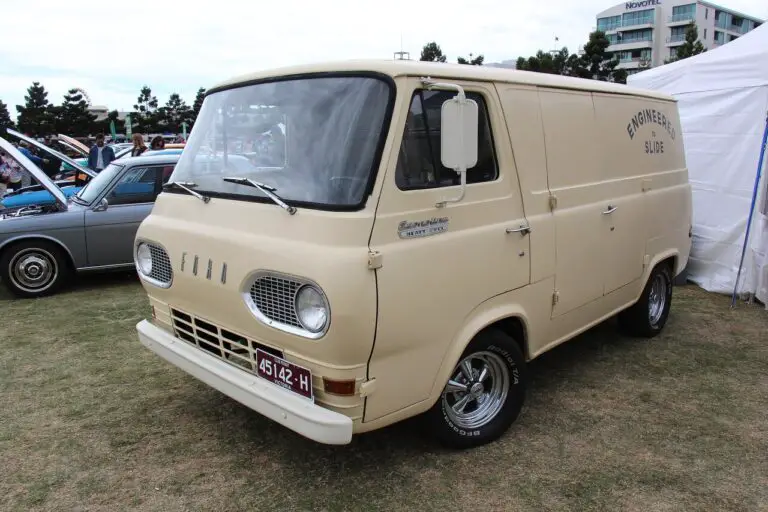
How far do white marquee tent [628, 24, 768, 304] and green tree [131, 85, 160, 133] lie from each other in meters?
62.7

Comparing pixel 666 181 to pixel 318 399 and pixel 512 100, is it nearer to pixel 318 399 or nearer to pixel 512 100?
pixel 512 100

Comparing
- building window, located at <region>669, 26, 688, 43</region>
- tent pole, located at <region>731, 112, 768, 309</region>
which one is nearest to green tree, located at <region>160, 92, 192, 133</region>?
tent pole, located at <region>731, 112, 768, 309</region>

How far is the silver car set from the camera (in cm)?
694

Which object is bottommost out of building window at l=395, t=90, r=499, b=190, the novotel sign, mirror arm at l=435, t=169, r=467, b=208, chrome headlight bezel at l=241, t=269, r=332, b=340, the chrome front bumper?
the chrome front bumper

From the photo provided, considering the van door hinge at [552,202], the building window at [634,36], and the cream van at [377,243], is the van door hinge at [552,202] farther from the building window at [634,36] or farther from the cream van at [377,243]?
the building window at [634,36]

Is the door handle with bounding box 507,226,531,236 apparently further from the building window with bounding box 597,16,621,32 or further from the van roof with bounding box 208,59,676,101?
the building window with bounding box 597,16,621,32

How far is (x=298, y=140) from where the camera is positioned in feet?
10.0

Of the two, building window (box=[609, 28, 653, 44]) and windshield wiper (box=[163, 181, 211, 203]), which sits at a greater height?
building window (box=[609, 28, 653, 44])

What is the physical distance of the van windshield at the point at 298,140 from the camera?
2.83 metres

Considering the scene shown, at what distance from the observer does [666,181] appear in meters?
5.30

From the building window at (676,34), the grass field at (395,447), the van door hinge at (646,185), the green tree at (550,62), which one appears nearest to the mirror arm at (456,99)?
the grass field at (395,447)

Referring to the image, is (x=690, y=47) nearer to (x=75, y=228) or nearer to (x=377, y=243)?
(x=75, y=228)

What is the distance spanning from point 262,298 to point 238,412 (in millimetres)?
1438

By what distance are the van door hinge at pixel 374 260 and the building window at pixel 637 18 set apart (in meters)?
98.1
